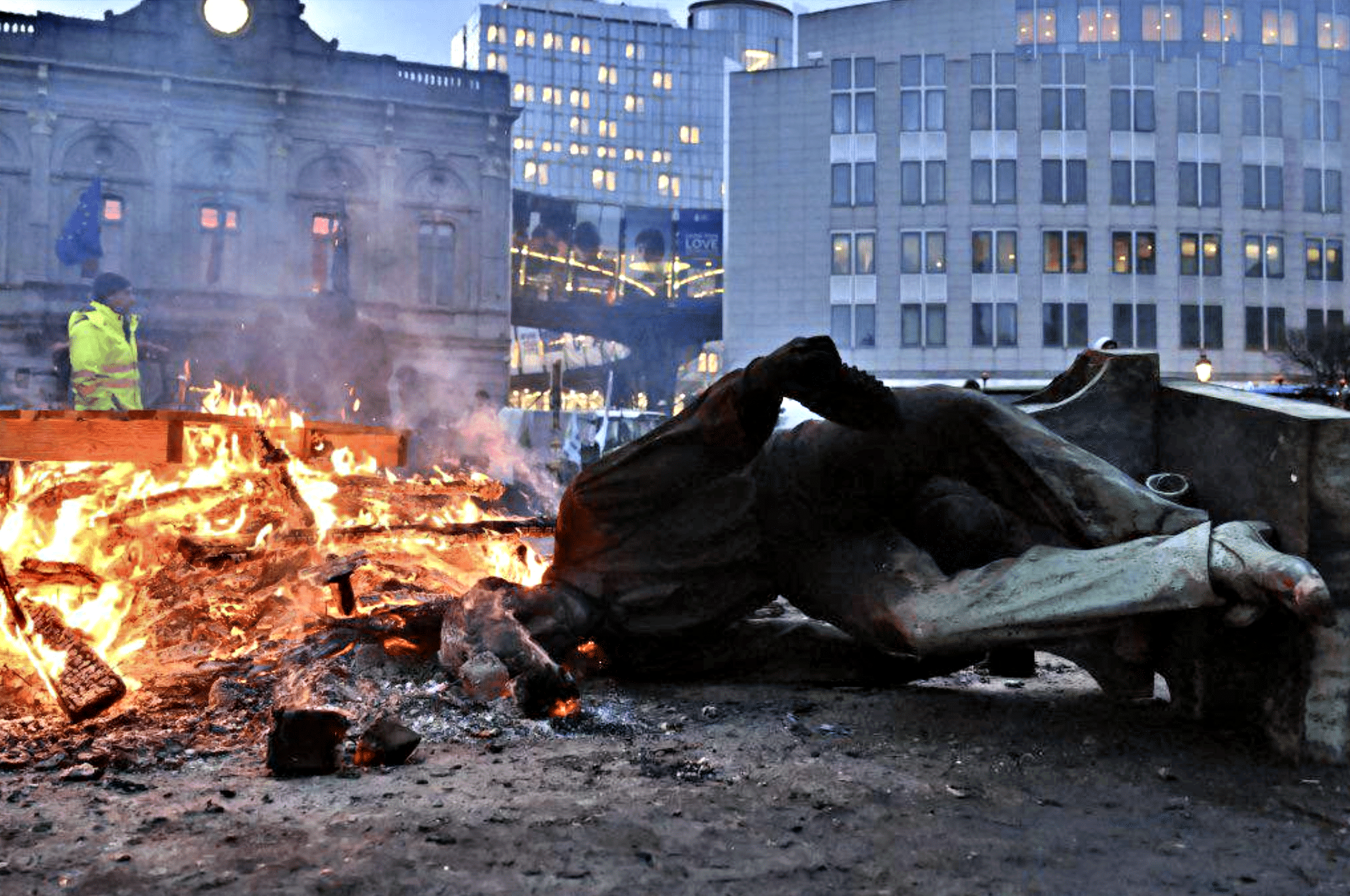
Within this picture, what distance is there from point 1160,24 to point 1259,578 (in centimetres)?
4802

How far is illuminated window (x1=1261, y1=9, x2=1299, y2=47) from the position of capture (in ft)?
146

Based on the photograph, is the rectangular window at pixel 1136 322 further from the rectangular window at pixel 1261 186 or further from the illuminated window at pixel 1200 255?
the rectangular window at pixel 1261 186

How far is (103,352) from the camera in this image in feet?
34.6

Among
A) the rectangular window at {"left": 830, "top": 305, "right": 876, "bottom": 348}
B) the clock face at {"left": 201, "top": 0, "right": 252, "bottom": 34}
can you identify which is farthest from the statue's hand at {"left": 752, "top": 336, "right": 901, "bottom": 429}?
the rectangular window at {"left": 830, "top": 305, "right": 876, "bottom": 348}

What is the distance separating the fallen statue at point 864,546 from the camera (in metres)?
3.54

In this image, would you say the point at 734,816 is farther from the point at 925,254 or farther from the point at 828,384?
the point at 925,254

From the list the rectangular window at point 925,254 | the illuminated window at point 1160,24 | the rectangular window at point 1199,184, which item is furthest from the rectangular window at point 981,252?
the illuminated window at point 1160,24

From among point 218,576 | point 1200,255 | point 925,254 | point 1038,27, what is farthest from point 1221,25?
point 218,576

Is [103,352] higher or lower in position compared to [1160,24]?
Result: lower

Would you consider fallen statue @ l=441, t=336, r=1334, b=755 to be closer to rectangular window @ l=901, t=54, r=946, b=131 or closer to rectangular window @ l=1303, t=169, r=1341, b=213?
rectangular window @ l=901, t=54, r=946, b=131

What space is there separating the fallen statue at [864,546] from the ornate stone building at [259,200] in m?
24.4

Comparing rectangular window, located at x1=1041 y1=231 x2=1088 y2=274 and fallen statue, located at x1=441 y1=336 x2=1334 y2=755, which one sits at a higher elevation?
rectangular window, located at x1=1041 y1=231 x2=1088 y2=274

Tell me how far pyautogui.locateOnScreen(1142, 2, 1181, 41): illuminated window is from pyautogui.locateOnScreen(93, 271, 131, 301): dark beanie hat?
43.7 metres

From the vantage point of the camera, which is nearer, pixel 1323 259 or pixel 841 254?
pixel 841 254
